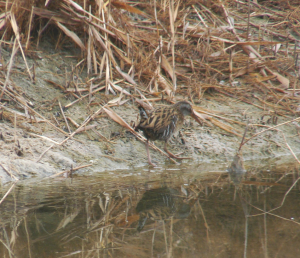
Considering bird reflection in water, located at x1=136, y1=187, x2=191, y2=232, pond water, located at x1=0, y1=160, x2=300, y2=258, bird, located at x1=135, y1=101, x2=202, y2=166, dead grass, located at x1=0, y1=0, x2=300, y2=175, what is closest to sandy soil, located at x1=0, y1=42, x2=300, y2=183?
dead grass, located at x1=0, y1=0, x2=300, y2=175

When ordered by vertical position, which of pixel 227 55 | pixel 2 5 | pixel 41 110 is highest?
pixel 2 5

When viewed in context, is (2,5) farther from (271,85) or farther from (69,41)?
(271,85)

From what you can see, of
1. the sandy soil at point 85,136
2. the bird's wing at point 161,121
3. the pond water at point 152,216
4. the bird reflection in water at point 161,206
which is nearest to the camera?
the pond water at point 152,216

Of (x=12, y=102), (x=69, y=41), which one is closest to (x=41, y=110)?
(x=12, y=102)

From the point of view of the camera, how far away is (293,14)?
9.00m

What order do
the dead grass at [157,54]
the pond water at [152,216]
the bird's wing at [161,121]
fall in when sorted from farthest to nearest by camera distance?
the dead grass at [157,54]
the bird's wing at [161,121]
the pond water at [152,216]

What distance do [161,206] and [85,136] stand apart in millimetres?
2215

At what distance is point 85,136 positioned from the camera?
5359 mm

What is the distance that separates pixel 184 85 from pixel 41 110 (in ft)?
8.01

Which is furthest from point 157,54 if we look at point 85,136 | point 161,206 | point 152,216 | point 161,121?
point 152,216

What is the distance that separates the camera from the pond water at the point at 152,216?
247 centimetres

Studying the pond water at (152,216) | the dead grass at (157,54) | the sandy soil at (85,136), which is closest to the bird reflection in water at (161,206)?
the pond water at (152,216)

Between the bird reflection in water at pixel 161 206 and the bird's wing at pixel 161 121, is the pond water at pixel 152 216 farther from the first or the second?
the bird's wing at pixel 161 121

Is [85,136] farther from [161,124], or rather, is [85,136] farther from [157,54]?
[157,54]
